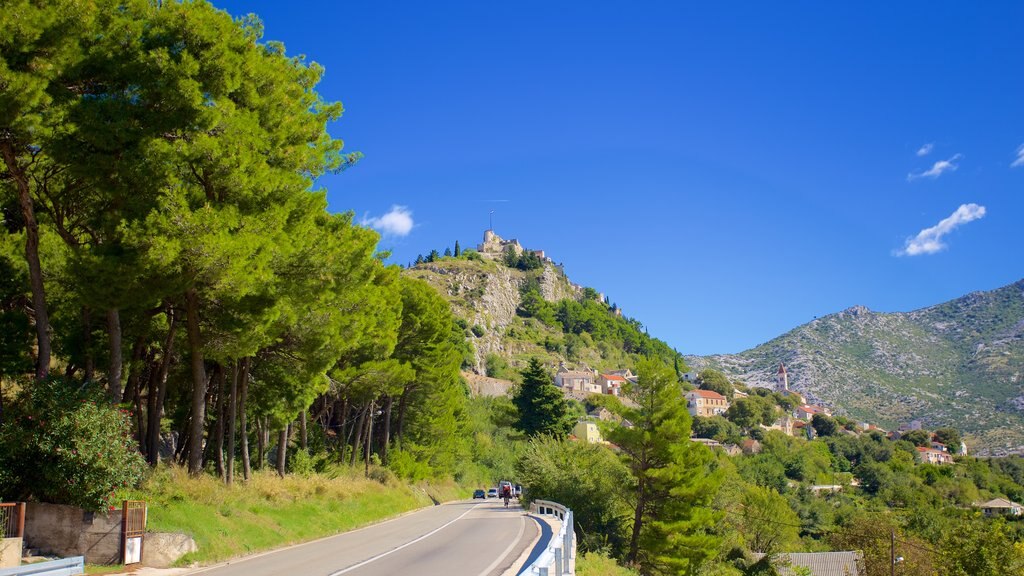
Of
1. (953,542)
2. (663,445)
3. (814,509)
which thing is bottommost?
(814,509)

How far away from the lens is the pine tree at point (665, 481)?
30.9 metres

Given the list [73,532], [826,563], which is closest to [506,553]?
[73,532]

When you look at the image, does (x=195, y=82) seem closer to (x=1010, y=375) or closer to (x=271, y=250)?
(x=271, y=250)

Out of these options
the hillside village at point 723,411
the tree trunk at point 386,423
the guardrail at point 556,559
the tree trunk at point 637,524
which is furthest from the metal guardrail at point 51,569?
the hillside village at point 723,411

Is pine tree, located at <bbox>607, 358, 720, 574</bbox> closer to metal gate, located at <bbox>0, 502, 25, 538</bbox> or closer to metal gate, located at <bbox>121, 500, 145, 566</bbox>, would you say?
metal gate, located at <bbox>121, 500, 145, 566</bbox>

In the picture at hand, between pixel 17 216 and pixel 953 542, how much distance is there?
156ft

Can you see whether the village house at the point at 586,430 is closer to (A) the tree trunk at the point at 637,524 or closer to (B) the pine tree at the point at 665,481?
(B) the pine tree at the point at 665,481

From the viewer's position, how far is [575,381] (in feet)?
543

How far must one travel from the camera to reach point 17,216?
56.6 ft

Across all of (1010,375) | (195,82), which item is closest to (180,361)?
(195,82)

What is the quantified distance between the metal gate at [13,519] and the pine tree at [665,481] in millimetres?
24301

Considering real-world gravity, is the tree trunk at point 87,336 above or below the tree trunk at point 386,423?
above

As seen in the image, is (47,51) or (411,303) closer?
(47,51)

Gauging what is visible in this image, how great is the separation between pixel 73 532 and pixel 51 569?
8.43ft
